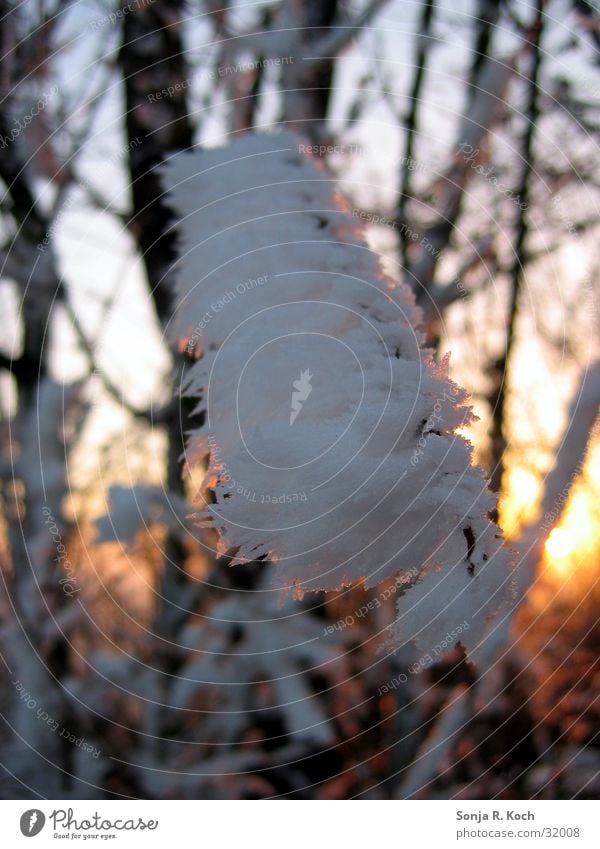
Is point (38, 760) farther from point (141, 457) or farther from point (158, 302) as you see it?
point (158, 302)

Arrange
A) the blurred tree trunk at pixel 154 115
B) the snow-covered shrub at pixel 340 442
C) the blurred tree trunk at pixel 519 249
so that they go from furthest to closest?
1. the blurred tree trunk at pixel 519 249
2. the blurred tree trunk at pixel 154 115
3. the snow-covered shrub at pixel 340 442

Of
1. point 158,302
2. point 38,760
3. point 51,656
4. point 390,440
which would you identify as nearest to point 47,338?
point 158,302
